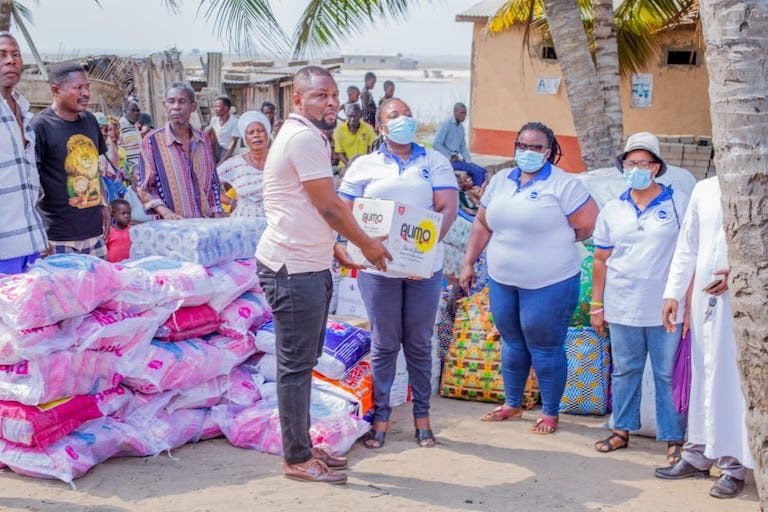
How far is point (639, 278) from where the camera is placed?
5383mm

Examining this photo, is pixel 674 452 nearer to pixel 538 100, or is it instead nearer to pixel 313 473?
pixel 313 473

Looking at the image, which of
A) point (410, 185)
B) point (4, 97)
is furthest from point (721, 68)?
point (4, 97)

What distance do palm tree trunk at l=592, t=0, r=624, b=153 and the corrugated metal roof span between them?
7697mm

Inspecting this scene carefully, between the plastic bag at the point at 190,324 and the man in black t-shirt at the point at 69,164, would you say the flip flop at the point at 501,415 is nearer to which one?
the plastic bag at the point at 190,324

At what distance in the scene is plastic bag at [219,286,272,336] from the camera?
5699mm

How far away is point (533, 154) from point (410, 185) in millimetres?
776

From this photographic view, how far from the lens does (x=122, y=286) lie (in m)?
5.11

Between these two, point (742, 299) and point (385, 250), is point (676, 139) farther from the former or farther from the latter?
point (742, 299)

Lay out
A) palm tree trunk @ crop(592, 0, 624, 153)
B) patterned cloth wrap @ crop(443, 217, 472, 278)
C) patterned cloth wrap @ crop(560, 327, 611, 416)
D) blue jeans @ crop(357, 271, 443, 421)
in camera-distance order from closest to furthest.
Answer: blue jeans @ crop(357, 271, 443, 421) → patterned cloth wrap @ crop(560, 327, 611, 416) → patterned cloth wrap @ crop(443, 217, 472, 278) → palm tree trunk @ crop(592, 0, 624, 153)

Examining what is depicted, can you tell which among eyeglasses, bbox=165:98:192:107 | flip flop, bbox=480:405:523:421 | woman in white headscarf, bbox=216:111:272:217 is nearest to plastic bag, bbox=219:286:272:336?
woman in white headscarf, bbox=216:111:272:217

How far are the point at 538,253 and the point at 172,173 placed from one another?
2.47 m

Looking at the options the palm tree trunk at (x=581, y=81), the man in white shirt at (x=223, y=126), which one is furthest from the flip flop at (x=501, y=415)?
the man in white shirt at (x=223, y=126)

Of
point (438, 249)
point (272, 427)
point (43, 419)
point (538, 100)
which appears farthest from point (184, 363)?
point (538, 100)

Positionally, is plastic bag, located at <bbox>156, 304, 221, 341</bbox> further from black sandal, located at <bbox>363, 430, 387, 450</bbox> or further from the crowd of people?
black sandal, located at <bbox>363, 430, 387, 450</bbox>
